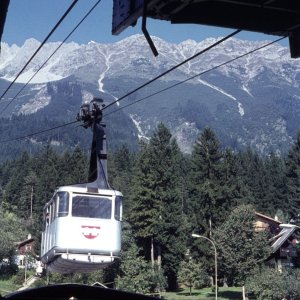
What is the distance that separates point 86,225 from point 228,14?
42.4ft

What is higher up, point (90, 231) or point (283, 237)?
point (283, 237)

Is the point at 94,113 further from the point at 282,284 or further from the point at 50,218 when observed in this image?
the point at 282,284

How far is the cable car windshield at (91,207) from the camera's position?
1950 cm

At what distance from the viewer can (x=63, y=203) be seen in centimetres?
1931

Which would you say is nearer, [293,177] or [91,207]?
[91,207]

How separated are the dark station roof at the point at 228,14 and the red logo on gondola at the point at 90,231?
12433 millimetres

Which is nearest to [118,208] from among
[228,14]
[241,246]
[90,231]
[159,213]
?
[90,231]

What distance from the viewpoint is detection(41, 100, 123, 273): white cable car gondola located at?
1931 cm

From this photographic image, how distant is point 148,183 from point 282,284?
2573 cm

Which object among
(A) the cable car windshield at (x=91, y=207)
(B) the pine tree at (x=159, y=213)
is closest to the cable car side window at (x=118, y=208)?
(A) the cable car windshield at (x=91, y=207)

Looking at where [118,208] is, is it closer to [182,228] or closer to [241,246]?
[241,246]

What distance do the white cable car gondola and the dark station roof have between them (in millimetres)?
12020

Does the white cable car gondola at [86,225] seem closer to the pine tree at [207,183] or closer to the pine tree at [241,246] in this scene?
the pine tree at [241,246]

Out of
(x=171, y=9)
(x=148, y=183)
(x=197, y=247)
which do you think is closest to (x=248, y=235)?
(x=197, y=247)
